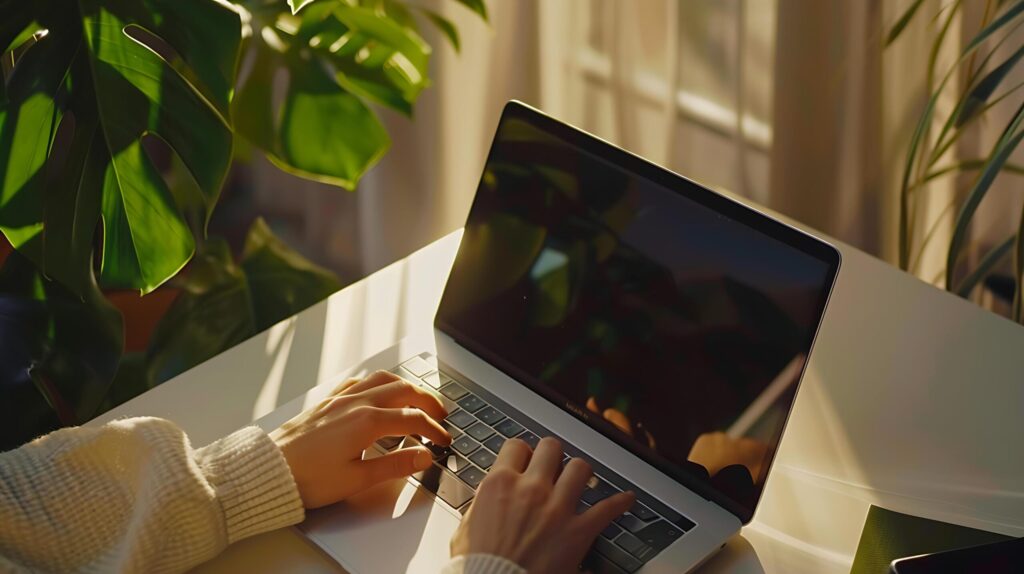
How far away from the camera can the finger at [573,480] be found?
2.46 feet

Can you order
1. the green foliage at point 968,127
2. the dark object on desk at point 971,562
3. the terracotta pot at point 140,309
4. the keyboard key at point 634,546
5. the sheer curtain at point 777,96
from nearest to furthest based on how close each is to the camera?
the dark object on desk at point 971,562 → the keyboard key at point 634,546 → the green foliage at point 968,127 → the sheer curtain at point 777,96 → the terracotta pot at point 140,309

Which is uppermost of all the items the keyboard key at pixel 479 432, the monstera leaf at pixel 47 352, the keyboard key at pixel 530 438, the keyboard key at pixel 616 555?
the keyboard key at pixel 530 438

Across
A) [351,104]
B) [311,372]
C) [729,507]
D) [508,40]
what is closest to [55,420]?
[311,372]

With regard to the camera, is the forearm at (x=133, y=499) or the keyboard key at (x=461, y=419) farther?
the keyboard key at (x=461, y=419)

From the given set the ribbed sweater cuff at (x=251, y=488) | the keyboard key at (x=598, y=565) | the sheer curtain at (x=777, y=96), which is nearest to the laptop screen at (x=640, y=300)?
the keyboard key at (x=598, y=565)

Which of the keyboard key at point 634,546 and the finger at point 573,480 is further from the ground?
the finger at point 573,480

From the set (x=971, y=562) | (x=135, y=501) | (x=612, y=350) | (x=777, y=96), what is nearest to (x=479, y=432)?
(x=612, y=350)

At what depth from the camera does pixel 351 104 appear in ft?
3.86

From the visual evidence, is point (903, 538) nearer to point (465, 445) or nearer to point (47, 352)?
point (465, 445)

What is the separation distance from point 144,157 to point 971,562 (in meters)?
0.72

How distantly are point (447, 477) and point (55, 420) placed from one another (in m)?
0.53

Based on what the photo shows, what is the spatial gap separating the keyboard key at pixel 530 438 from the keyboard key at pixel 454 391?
7 centimetres

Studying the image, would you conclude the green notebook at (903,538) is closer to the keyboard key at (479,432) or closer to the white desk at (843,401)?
Result: the white desk at (843,401)

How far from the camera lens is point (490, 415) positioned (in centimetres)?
86
